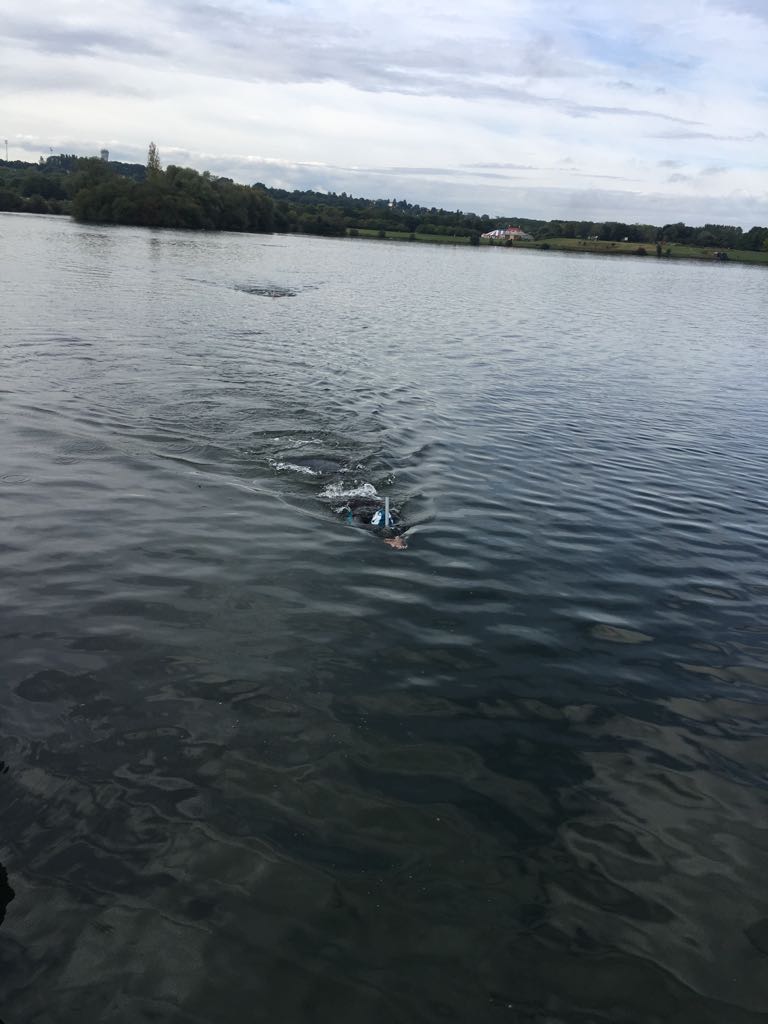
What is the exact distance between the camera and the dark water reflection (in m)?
4.94

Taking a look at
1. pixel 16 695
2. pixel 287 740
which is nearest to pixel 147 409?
pixel 16 695

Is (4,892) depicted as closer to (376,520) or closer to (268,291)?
(376,520)

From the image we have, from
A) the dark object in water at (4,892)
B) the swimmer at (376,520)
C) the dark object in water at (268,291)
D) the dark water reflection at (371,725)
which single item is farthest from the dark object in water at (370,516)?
the dark object in water at (268,291)

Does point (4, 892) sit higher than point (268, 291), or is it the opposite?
point (268, 291)

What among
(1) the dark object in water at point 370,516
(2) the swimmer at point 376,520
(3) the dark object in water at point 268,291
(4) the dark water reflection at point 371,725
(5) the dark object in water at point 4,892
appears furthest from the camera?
(3) the dark object in water at point 268,291

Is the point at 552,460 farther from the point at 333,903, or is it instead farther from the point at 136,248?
the point at 136,248

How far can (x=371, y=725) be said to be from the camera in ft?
23.4

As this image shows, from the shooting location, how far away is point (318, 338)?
3130 centimetres

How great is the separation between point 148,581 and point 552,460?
33.1 feet

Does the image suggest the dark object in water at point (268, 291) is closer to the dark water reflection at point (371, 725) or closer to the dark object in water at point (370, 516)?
the dark water reflection at point (371, 725)

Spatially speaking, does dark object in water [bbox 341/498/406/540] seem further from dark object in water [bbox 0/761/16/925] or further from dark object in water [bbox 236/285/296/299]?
dark object in water [bbox 236/285/296/299]

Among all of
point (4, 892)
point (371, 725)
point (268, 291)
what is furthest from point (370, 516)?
point (268, 291)

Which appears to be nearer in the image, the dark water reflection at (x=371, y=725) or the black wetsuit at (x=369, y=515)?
the dark water reflection at (x=371, y=725)

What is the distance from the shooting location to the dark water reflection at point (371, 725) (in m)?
4.94
